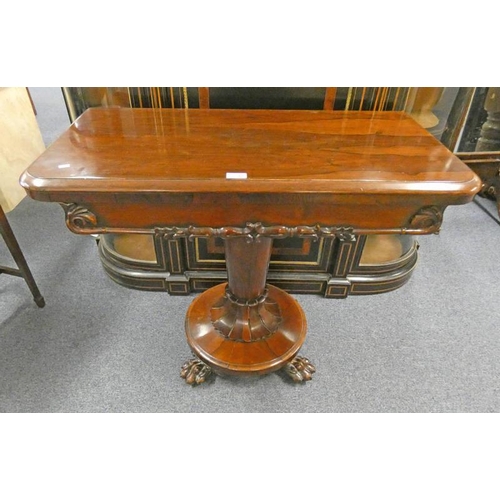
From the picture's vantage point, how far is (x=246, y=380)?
4.81 feet

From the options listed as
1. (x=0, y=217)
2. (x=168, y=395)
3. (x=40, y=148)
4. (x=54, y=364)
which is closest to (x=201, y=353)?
(x=168, y=395)

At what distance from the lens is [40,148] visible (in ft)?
9.27

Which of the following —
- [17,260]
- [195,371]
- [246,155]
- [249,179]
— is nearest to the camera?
[249,179]

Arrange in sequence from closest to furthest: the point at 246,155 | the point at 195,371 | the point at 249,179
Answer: the point at 249,179 → the point at 246,155 → the point at 195,371

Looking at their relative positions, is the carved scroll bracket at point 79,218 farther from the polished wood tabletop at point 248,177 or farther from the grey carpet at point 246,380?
the grey carpet at point 246,380

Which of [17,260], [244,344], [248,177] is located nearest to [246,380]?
[244,344]

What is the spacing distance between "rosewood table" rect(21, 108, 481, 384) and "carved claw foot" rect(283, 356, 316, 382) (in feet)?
1.73

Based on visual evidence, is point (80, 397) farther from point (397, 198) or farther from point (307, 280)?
point (397, 198)

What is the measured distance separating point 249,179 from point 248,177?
12 millimetres

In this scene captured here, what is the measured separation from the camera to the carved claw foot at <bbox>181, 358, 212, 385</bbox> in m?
1.41

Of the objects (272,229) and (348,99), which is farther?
(348,99)

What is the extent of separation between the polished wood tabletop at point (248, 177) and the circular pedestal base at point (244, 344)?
2.16 feet

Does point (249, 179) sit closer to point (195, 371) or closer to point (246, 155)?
point (246, 155)

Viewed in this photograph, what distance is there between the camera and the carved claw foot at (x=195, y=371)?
4.63 feet
